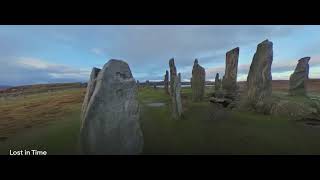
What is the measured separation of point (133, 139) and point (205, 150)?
2.15m

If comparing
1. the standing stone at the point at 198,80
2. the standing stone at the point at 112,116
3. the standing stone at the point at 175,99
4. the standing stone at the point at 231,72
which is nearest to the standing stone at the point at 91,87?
the standing stone at the point at 112,116

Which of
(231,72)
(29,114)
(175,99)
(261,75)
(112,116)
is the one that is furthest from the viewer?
(231,72)

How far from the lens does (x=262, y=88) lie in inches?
582

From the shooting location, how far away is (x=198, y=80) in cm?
2066

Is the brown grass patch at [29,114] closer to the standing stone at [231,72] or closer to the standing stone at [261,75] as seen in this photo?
the standing stone at [261,75]

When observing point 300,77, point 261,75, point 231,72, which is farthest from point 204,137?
point 300,77

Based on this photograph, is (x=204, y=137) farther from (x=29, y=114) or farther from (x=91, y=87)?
(x=29, y=114)

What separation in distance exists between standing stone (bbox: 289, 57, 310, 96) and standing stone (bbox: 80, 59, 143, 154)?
69.6 ft

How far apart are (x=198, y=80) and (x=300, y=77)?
10279 mm

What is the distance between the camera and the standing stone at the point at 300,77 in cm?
2298

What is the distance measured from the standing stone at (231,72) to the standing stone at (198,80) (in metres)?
2.16

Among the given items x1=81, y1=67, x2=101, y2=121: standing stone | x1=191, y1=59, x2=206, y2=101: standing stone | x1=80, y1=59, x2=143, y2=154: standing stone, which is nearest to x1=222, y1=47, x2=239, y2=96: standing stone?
x1=191, y1=59, x2=206, y2=101: standing stone

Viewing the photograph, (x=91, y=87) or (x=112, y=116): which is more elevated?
(x=91, y=87)
